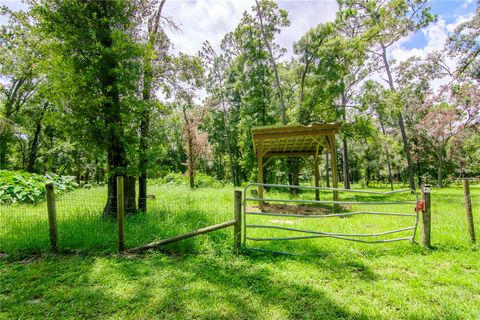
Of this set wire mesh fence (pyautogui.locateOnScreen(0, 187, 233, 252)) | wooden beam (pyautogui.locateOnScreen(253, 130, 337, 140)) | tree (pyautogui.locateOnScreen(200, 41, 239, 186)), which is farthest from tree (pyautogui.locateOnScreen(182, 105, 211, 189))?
wire mesh fence (pyautogui.locateOnScreen(0, 187, 233, 252))

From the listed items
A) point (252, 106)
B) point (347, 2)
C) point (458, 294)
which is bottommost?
point (458, 294)

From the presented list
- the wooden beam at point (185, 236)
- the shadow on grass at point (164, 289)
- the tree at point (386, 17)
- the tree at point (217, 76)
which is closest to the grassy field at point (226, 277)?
the shadow on grass at point (164, 289)

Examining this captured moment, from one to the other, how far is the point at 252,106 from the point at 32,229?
12479mm

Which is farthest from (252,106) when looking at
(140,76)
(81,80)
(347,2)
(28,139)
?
(28,139)

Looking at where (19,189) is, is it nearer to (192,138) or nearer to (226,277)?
(226,277)

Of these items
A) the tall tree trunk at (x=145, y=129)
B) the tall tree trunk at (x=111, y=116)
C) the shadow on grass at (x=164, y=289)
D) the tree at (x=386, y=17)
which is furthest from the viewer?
the tree at (x=386, y=17)

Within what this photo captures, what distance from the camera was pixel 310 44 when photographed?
1235 centimetres

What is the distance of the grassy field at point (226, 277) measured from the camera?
2275mm

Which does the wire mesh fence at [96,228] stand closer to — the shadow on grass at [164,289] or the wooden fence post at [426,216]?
the shadow on grass at [164,289]

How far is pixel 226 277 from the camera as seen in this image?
291 centimetres

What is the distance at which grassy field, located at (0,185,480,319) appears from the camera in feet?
7.47

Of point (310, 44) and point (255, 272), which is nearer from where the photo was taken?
point (255, 272)

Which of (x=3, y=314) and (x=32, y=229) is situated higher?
(x=32, y=229)

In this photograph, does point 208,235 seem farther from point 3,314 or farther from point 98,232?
point 3,314
